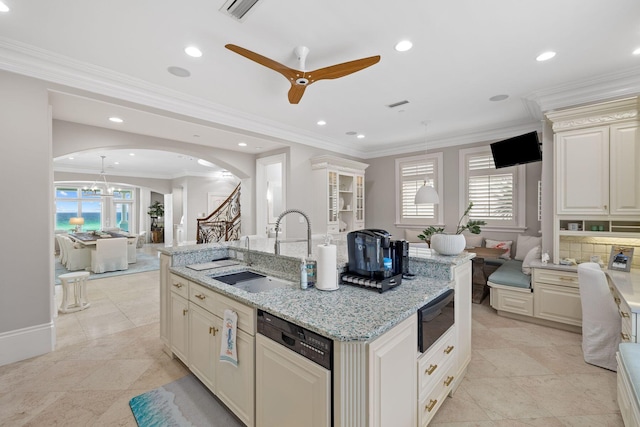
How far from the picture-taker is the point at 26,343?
8.66 feet

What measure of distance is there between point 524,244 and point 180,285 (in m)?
5.13

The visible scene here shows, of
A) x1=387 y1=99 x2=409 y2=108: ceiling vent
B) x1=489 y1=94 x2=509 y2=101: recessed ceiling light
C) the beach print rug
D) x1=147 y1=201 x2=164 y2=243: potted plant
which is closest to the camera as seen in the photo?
the beach print rug

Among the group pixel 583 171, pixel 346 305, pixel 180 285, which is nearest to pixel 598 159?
pixel 583 171

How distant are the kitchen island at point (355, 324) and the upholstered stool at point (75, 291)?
2393mm

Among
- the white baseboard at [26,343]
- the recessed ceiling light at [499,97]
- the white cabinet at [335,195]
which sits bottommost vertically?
the white baseboard at [26,343]

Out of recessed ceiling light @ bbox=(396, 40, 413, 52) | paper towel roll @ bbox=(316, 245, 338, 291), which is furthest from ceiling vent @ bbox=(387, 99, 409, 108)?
paper towel roll @ bbox=(316, 245, 338, 291)

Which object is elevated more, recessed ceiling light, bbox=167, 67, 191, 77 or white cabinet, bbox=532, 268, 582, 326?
recessed ceiling light, bbox=167, 67, 191, 77

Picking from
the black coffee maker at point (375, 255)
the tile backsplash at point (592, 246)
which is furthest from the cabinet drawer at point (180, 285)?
the tile backsplash at point (592, 246)

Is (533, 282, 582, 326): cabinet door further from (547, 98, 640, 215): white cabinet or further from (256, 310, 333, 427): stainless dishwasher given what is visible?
(256, 310, 333, 427): stainless dishwasher

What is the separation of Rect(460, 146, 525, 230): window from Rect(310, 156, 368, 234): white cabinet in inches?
82.1

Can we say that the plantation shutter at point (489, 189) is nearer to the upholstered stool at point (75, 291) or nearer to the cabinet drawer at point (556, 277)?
the cabinet drawer at point (556, 277)

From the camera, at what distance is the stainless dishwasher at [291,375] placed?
1.21 m

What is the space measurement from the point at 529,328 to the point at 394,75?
11.4 ft

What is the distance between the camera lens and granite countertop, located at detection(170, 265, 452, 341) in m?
1.21
